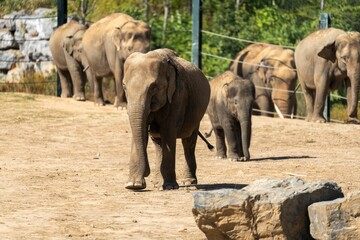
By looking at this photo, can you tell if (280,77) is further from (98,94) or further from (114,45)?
(98,94)

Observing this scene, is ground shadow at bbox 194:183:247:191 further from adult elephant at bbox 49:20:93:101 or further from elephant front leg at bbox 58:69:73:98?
elephant front leg at bbox 58:69:73:98

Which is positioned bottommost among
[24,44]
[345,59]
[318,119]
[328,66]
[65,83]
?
[24,44]

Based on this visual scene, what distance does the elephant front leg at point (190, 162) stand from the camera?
13.6 meters

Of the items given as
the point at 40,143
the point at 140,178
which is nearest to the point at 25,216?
the point at 140,178

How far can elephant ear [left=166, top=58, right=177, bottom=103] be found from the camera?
500 inches

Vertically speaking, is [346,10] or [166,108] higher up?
[166,108]

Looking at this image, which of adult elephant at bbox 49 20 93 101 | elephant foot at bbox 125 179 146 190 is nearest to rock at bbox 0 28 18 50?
adult elephant at bbox 49 20 93 101

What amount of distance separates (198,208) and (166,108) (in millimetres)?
4065

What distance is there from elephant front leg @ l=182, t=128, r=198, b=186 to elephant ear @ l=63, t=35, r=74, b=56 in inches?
429

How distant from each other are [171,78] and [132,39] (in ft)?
31.5

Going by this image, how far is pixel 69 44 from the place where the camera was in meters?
24.6

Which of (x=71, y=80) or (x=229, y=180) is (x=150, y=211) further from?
(x=71, y=80)

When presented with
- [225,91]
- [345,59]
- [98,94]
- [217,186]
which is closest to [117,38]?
[98,94]

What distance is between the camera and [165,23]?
2959 centimetres
